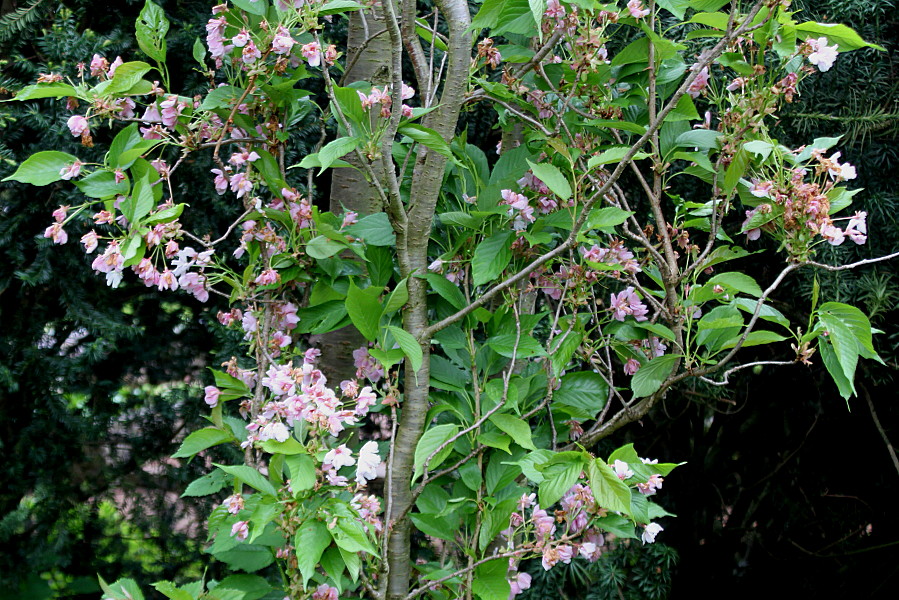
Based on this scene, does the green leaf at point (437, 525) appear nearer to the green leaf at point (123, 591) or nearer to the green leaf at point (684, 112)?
the green leaf at point (123, 591)

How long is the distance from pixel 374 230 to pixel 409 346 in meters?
0.20

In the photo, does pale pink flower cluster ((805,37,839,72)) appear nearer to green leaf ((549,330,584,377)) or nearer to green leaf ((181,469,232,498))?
green leaf ((549,330,584,377))

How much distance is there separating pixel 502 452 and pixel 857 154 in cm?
117

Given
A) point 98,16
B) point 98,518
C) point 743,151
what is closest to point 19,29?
point 98,16

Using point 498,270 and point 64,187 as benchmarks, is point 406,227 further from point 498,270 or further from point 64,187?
point 64,187

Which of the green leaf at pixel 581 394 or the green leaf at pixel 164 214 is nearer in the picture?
the green leaf at pixel 164 214

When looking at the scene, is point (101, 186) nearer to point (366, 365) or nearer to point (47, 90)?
point (47, 90)

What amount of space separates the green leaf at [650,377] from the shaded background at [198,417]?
573 millimetres

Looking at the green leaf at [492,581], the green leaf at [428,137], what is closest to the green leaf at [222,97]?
the green leaf at [428,137]

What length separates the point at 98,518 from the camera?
72.9 inches

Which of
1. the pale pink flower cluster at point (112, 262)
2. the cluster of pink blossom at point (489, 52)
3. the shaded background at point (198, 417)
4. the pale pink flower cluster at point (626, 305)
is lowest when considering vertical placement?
the shaded background at point (198, 417)

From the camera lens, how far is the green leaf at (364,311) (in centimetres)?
97

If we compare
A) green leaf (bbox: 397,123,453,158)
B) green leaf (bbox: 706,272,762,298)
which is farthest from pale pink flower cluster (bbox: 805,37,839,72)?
green leaf (bbox: 397,123,453,158)

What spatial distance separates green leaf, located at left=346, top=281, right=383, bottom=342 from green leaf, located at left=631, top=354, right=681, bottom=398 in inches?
14.2
